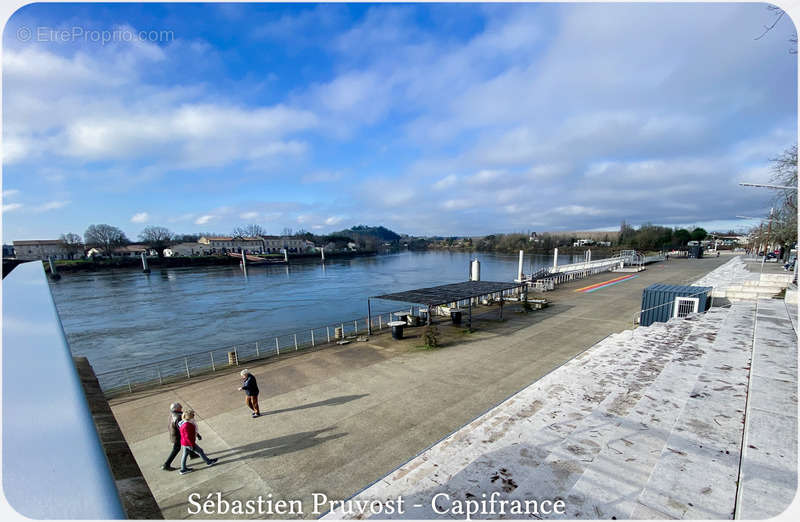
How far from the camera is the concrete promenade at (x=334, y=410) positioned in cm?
Result: 619

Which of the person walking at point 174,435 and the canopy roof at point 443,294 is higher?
the canopy roof at point 443,294

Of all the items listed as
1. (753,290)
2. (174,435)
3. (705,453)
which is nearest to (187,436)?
(174,435)

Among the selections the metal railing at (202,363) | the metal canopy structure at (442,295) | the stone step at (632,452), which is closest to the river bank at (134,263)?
the metal railing at (202,363)

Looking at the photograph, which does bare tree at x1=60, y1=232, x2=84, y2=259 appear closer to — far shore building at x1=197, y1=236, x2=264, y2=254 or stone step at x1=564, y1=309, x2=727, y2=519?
far shore building at x1=197, y1=236, x2=264, y2=254

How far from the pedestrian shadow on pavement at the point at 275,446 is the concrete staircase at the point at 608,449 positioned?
11.0ft

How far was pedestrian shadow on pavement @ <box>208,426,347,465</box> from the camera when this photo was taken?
22.7 ft

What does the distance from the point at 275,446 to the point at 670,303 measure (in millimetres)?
18731

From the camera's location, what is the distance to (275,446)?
721 centimetres

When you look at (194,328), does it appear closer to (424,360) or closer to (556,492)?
(424,360)

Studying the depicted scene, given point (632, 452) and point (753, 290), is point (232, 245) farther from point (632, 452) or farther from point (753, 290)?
point (632, 452)

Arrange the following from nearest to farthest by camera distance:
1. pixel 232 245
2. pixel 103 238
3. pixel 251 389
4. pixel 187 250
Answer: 1. pixel 251 389
2. pixel 103 238
3. pixel 187 250
4. pixel 232 245

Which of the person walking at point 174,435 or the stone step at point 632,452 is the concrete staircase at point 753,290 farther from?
the person walking at point 174,435

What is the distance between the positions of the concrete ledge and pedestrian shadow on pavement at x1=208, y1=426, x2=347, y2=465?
308 centimetres

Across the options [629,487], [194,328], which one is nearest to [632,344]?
[629,487]
